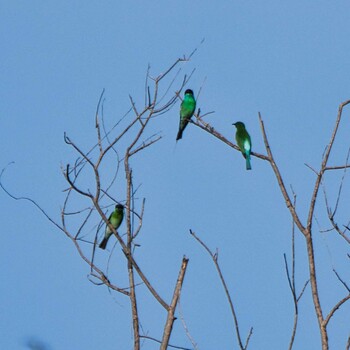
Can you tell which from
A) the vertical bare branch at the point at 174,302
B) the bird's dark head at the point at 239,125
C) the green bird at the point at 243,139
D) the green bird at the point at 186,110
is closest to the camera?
the vertical bare branch at the point at 174,302

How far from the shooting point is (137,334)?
409 centimetres

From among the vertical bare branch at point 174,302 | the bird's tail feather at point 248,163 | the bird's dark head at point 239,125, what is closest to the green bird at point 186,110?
the bird's dark head at point 239,125

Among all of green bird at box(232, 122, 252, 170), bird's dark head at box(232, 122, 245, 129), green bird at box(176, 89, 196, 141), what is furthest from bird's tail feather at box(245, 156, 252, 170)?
green bird at box(176, 89, 196, 141)

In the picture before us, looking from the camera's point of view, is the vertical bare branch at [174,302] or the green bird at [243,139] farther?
the green bird at [243,139]

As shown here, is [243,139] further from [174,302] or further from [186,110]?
[174,302]

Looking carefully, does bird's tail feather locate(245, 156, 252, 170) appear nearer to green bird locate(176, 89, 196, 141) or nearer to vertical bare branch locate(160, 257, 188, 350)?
green bird locate(176, 89, 196, 141)

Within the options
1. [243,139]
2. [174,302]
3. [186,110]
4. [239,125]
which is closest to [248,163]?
[243,139]

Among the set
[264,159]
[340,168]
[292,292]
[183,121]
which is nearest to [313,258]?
[292,292]

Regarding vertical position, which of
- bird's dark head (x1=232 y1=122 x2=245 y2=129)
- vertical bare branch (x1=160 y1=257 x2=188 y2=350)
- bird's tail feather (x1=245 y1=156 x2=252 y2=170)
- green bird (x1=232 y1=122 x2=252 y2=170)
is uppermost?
bird's dark head (x1=232 y1=122 x2=245 y2=129)

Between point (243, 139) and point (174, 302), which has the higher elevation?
point (243, 139)

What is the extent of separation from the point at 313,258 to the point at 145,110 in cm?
157

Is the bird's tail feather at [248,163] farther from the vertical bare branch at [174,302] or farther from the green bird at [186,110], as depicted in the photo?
the vertical bare branch at [174,302]

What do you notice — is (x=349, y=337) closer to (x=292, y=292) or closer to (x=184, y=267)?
(x=292, y=292)

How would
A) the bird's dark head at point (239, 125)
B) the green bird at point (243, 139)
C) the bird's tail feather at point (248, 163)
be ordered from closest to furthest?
the bird's tail feather at point (248, 163) < the green bird at point (243, 139) < the bird's dark head at point (239, 125)
